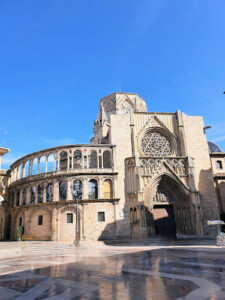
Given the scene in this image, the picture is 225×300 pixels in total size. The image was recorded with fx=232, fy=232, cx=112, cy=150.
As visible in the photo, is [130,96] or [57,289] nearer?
[57,289]

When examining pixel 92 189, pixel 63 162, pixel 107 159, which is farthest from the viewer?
pixel 63 162

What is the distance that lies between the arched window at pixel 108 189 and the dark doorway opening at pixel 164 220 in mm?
5350

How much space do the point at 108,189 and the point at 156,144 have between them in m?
8.69

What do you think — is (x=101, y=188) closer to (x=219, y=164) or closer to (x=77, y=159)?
(x=77, y=159)

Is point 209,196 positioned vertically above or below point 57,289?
above

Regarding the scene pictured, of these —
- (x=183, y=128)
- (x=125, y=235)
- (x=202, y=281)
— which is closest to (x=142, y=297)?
(x=202, y=281)

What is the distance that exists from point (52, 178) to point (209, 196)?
18.6 metres

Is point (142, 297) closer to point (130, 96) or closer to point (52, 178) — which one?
point (52, 178)

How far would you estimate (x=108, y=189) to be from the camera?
26.3 meters

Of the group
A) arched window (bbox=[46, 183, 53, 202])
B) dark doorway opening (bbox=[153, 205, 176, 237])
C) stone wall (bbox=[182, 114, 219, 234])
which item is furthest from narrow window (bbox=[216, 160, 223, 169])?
arched window (bbox=[46, 183, 53, 202])

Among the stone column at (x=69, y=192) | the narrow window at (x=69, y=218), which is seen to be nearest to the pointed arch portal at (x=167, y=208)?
the narrow window at (x=69, y=218)

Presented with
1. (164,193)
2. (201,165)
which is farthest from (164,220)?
(201,165)

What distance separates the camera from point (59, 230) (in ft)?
83.1

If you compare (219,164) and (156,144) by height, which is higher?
(156,144)
